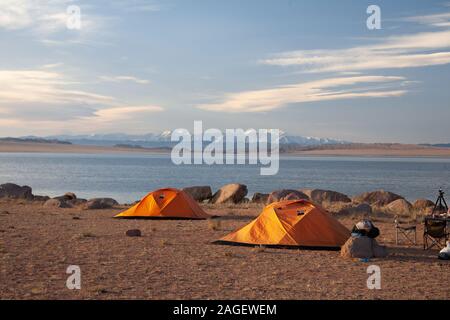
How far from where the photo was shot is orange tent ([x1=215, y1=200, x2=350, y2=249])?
13.6 meters

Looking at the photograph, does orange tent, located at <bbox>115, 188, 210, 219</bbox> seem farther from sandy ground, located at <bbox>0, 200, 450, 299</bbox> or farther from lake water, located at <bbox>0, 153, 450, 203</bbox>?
lake water, located at <bbox>0, 153, 450, 203</bbox>

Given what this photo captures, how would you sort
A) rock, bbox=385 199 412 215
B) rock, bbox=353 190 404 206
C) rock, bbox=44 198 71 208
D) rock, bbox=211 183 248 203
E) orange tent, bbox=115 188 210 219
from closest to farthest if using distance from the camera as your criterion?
orange tent, bbox=115 188 210 219 < rock, bbox=385 199 412 215 < rock, bbox=44 198 71 208 < rock, bbox=353 190 404 206 < rock, bbox=211 183 248 203

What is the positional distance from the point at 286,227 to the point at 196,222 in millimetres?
5938

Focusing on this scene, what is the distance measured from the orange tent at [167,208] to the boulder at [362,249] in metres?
8.58

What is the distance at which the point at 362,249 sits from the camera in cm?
1228

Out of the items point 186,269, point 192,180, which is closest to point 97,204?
point 186,269

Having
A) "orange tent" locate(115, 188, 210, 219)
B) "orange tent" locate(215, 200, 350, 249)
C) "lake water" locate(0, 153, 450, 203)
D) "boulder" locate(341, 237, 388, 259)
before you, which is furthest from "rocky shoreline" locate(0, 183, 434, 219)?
"boulder" locate(341, 237, 388, 259)

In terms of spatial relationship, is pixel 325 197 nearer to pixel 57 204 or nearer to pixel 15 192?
pixel 57 204

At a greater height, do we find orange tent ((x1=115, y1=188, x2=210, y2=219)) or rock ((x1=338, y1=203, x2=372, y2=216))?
orange tent ((x1=115, y1=188, x2=210, y2=219))

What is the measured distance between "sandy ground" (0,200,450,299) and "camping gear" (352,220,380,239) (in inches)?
23.3

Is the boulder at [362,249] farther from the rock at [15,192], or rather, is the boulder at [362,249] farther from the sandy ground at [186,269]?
the rock at [15,192]

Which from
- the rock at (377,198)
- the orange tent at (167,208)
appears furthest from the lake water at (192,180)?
the orange tent at (167,208)

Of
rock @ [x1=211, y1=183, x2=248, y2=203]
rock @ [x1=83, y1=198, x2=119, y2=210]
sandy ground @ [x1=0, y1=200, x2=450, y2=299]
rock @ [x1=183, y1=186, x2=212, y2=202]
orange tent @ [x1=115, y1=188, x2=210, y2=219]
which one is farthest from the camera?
rock @ [x1=183, y1=186, x2=212, y2=202]

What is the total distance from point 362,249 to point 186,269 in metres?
3.83
